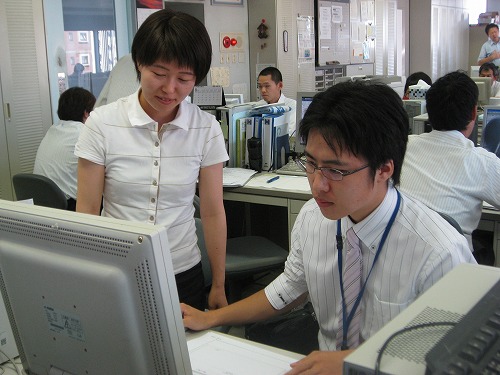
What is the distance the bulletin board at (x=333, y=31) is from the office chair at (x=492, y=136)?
431 centimetres

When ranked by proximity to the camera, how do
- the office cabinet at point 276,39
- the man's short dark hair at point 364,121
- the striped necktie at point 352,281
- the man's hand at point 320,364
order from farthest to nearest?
the office cabinet at point 276,39, the striped necktie at point 352,281, the man's short dark hair at point 364,121, the man's hand at point 320,364

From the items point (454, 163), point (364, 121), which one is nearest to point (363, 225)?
point (364, 121)

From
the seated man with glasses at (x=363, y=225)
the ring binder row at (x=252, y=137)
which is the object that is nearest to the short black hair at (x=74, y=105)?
the ring binder row at (x=252, y=137)

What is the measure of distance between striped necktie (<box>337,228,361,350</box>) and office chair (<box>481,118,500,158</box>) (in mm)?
1902

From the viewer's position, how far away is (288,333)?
184 centimetres

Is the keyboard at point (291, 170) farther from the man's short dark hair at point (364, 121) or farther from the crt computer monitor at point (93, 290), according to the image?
the crt computer monitor at point (93, 290)

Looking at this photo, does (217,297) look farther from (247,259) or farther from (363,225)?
(247,259)

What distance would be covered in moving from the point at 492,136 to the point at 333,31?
4.71m

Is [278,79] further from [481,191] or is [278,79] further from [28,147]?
[481,191]

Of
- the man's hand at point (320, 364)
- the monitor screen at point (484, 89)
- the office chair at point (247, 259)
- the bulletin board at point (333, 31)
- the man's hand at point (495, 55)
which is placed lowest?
the office chair at point (247, 259)

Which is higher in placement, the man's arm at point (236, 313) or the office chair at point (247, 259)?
the man's arm at point (236, 313)

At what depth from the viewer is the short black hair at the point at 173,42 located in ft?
Result: 4.99

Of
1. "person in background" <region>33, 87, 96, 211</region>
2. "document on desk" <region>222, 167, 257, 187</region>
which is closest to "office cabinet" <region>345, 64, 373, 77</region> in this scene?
"document on desk" <region>222, 167, 257, 187</region>

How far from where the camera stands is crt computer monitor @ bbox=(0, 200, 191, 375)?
881 mm
